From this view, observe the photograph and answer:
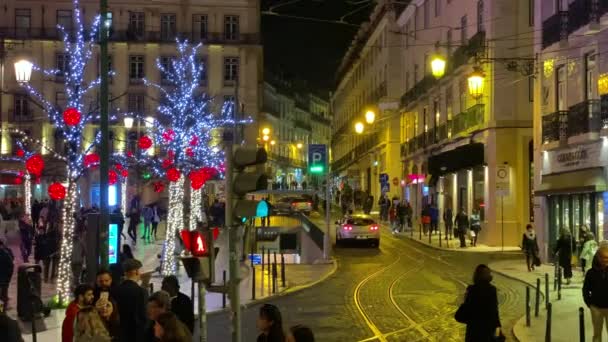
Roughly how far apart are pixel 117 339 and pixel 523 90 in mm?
29212

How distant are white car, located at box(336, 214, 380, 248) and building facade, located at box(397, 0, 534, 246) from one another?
15.7ft

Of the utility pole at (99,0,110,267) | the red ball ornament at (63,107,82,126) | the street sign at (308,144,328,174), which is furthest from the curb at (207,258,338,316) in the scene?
the red ball ornament at (63,107,82,126)

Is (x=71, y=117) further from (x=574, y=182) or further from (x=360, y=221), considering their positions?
(x=360, y=221)

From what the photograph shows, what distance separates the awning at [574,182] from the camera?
2326 centimetres

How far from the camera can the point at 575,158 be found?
2541 centimetres

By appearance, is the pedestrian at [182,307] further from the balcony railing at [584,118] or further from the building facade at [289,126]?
the building facade at [289,126]

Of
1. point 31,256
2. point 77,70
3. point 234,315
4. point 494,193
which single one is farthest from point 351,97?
point 234,315

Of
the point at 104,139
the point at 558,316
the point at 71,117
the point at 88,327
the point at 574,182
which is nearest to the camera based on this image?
the point at 88,327

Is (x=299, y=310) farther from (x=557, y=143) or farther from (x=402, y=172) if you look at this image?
(x=402, y=172)

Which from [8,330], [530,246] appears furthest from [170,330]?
[530,246]

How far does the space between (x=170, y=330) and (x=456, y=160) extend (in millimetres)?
34027

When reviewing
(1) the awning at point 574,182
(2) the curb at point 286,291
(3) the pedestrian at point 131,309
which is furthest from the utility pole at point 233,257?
(1) the awning at point 574,182

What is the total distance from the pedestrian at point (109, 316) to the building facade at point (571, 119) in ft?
58.8

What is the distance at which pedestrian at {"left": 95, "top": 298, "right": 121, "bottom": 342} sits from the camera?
26.7 ft
